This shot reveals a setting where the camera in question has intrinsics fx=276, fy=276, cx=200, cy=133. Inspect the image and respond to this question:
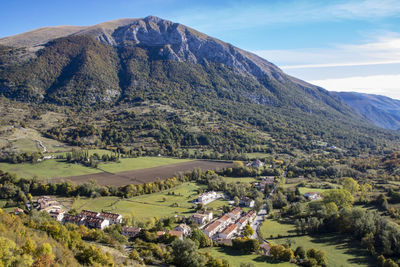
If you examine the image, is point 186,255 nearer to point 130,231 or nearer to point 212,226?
point 130,231

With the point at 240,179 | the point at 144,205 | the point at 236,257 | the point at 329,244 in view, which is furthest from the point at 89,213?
the point at 240,179

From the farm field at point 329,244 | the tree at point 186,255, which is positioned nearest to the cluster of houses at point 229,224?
the farm field at point 329,244

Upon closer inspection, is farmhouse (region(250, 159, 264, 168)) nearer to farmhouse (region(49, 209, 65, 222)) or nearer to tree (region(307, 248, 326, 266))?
tree (region(307, 248, 326, 266))

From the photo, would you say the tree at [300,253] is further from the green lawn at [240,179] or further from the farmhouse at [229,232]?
the green lawn at [240,179]

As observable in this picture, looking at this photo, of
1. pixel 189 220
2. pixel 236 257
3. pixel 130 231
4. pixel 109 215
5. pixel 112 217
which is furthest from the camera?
pixel 109 215

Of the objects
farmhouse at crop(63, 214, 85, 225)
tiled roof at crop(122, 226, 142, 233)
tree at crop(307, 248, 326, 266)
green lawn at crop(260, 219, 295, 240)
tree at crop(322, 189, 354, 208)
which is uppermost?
tree at crop(322, 189, 354, 208)

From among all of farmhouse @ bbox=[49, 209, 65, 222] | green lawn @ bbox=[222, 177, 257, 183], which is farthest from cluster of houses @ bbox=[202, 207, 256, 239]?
farmhouse @ bbox=[49, 209, 65, 222]
